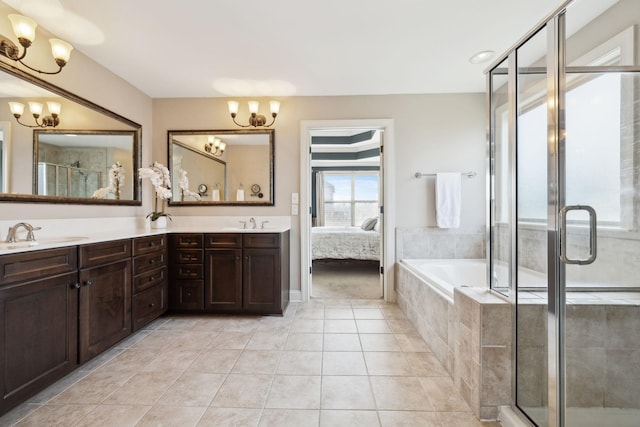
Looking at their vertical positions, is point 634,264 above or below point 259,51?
below

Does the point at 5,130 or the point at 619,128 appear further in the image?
the point at 5,130

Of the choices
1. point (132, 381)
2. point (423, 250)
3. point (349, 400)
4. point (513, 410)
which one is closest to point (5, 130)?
point (132, 381)

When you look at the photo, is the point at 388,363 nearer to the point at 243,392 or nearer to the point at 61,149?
the point at 243,392

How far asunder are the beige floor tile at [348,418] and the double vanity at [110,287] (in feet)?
4.51

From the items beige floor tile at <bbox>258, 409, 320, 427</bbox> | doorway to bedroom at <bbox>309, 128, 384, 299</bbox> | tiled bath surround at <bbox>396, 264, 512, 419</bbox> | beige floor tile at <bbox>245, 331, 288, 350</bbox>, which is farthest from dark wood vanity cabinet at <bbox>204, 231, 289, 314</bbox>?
tiled bath surround at <bbox>396, 264, 512, 419</bbox>

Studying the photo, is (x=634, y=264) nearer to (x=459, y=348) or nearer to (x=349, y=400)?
(x=459, y=348)

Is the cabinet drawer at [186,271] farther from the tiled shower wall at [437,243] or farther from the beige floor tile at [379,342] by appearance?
the tiled shower wall at [437,243]

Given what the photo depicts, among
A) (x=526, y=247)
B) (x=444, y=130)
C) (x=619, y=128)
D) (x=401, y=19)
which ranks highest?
(x=401, y=19)

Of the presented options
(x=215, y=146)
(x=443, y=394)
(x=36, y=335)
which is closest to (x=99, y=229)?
(x=36, y=335)

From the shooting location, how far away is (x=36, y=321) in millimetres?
1489

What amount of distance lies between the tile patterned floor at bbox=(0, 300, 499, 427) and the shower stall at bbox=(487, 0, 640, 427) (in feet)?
1.78

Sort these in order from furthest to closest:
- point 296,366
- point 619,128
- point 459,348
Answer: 1. point 296,366
2. point 459,348
3. point 619,128

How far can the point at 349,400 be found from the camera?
1545mm

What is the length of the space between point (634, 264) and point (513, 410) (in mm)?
967
